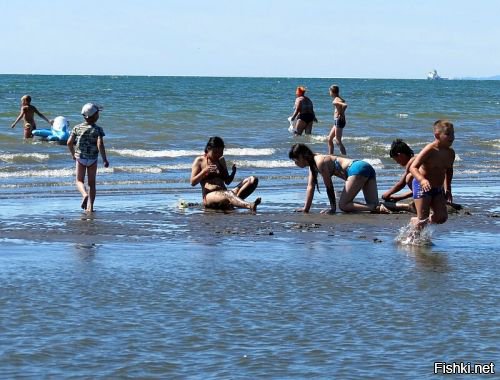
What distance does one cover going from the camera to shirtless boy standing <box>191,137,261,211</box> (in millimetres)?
12867

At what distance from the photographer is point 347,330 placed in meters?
6.30

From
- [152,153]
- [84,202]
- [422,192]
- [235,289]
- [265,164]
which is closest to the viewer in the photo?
[235,289]

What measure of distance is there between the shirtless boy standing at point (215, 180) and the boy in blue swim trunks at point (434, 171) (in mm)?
3494

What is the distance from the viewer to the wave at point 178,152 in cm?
2350

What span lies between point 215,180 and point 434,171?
160 inches

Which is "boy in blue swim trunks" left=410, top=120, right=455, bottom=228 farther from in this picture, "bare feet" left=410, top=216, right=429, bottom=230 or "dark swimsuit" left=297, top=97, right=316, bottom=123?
"dark swimsuit" left=297, top=97, right=316, bottom=123

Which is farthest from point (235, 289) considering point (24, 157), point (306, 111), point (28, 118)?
point (28, 118)

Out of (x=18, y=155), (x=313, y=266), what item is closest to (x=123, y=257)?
(x=313, y=266)

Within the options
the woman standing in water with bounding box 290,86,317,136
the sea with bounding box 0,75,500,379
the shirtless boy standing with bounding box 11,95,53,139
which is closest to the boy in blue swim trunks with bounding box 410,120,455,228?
the sea with bounding box 0,75,500,379

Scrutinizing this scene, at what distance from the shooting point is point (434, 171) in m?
9.54

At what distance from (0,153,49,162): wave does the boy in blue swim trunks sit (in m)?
12.9

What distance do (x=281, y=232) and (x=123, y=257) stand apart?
2.23 m

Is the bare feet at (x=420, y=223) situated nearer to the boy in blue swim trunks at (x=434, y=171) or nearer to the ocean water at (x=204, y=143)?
the boy in blue swim trunks at (x=434, y=171)

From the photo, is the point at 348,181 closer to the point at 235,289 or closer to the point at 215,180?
the point at 215,180
